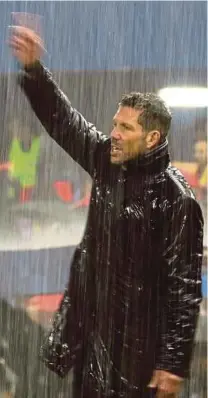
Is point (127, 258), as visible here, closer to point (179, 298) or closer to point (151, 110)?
point (179, 298)

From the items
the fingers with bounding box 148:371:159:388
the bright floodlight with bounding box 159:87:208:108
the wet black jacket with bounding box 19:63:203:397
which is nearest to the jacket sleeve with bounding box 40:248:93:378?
the wet black jacket with bounding box 19:63:203:397

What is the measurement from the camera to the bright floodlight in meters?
1.11

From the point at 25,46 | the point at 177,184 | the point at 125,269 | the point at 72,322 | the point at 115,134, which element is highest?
the point at 25,46

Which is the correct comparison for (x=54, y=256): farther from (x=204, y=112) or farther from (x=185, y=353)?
(x=204, y=112)

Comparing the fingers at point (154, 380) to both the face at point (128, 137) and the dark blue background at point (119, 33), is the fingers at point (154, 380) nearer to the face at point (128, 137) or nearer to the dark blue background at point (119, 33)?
the face at point (128, 137)

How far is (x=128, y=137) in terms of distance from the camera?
1.09m

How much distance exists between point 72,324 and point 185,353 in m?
0.25

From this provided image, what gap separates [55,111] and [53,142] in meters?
0.07

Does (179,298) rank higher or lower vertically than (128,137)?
lower

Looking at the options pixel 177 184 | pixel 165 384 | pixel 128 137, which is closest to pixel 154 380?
pixel 165 384

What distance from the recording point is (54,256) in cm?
111

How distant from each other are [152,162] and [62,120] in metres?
0.22

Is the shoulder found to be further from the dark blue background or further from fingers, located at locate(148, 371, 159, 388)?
fingers, located at locate(148, 371, 159, 388)

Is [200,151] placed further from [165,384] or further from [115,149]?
[165,384]
